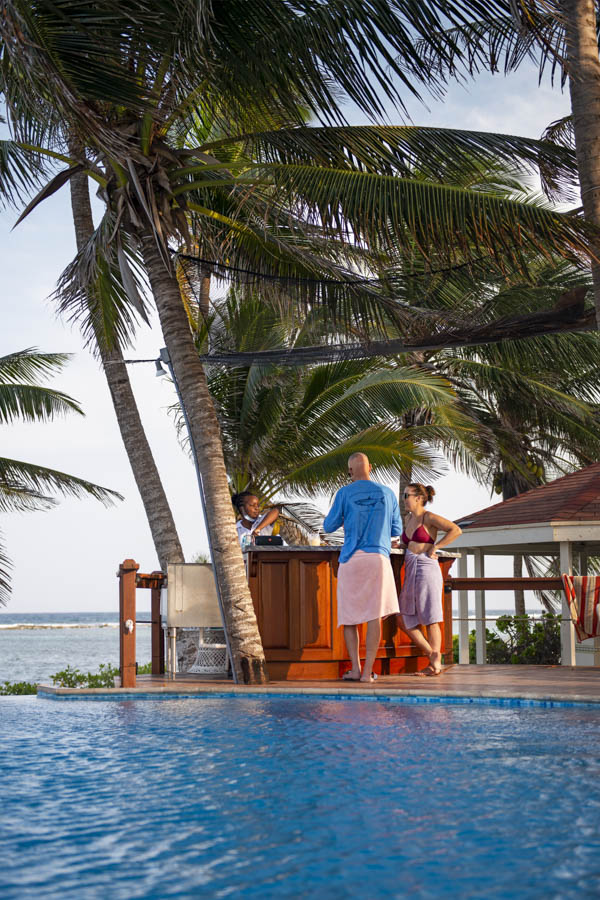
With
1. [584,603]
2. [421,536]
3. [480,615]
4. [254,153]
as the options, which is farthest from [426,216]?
[480,615]

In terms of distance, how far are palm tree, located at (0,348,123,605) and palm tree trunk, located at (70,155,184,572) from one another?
4.98m

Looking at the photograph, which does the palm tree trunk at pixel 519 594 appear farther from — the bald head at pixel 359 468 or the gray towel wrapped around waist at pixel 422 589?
the bald head at pixel 359 468

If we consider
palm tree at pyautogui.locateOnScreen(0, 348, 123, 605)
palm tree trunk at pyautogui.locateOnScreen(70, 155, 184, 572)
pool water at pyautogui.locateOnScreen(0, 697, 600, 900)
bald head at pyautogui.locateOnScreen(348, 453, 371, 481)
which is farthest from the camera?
palm tree at pyautogui.locateOnScreen(0, 348, 123, 605)

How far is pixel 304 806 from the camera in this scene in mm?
4121

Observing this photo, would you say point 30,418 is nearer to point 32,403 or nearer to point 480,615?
point 32,403

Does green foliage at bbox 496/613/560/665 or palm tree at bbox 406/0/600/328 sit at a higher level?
palm tree at bbox 406/0/600/328

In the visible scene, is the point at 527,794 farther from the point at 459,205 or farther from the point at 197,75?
the point at 197,75

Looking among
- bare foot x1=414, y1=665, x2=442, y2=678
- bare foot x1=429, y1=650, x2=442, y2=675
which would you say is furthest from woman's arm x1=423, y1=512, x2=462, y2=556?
bare foot x1=414, y1=665, x2=442, y2=678

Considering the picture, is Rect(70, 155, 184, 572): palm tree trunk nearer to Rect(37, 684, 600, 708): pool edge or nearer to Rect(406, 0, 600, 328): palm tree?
Rect(37, 684, 600, 708): pool edge

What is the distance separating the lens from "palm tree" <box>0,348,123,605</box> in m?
16.8

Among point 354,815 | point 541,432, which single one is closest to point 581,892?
point 354,815

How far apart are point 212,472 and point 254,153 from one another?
311 centimetres

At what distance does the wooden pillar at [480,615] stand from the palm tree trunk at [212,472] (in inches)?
191

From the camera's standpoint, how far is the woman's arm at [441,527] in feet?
29.5
